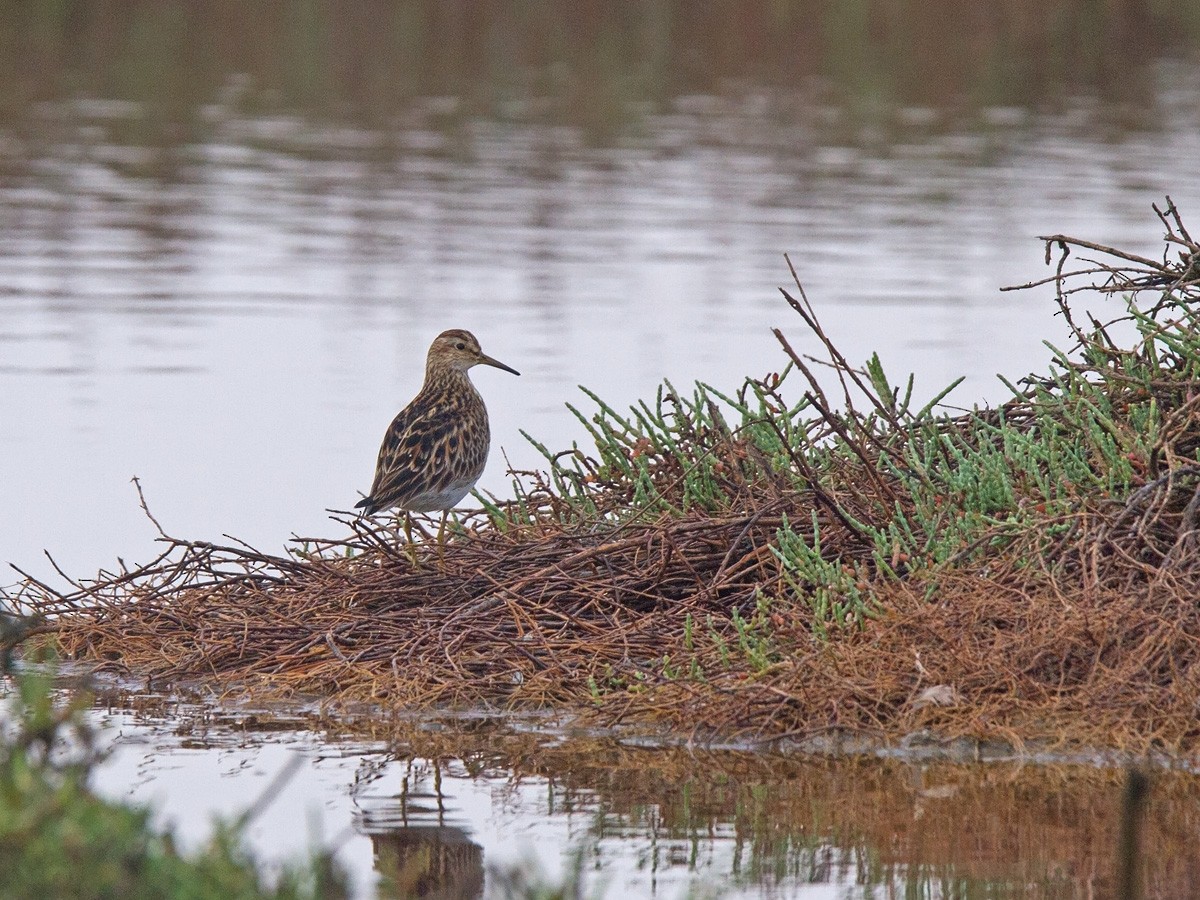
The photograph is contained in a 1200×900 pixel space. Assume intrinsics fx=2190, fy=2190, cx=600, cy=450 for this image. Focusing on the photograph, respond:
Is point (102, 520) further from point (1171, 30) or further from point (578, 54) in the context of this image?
point (1171, 30)

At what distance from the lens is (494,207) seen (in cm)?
2478

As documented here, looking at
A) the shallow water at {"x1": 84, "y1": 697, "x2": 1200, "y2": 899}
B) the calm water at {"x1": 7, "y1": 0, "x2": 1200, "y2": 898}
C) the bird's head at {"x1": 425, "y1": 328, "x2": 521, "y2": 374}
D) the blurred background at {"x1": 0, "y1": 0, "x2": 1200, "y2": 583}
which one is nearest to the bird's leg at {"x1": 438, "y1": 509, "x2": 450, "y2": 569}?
the shallow water at {"x1": 84, "y1": 697, "x2": 1200, "y2": 899}

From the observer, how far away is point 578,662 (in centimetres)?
799

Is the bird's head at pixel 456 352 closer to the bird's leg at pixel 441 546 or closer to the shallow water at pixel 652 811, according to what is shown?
the bird's leg at pixel 441 546

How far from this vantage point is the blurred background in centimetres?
1445

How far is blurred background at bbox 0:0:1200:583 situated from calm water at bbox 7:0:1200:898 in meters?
0.07

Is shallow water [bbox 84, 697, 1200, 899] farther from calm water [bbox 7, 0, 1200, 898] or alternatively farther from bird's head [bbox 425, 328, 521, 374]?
bird's head [bbox 425, 328, 521, 374]

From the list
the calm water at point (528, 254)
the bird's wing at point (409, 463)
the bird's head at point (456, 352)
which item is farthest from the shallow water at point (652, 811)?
the bird's head at point (456, 352)

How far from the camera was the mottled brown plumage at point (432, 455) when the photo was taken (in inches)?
360

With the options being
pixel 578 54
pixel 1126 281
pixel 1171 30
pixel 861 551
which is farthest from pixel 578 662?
pixel 1171 30

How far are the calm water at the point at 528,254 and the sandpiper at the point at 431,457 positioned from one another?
1674 mm

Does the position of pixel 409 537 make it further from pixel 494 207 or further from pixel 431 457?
pixel 494 207

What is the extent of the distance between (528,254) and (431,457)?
1278cm

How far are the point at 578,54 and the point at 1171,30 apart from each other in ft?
44.3
